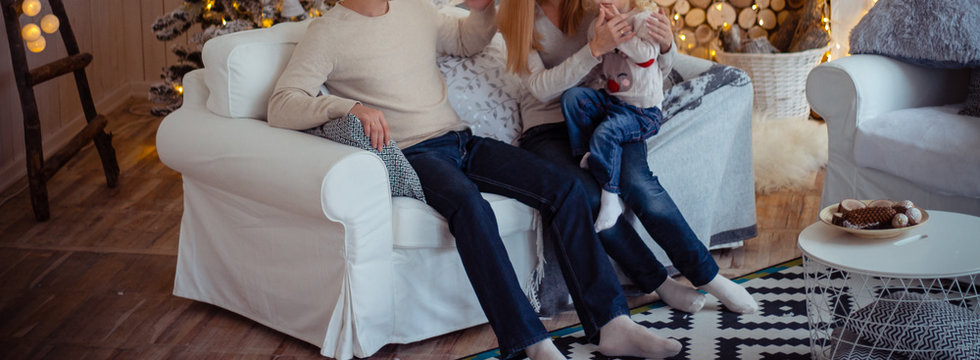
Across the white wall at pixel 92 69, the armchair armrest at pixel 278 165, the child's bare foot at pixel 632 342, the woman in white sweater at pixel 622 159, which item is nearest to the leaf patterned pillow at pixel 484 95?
the woman in white sweater at pixel 622 159

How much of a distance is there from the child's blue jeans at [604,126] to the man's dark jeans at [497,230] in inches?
3.8

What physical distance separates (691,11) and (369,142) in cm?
243

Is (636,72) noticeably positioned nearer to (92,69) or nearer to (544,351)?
(544,351)

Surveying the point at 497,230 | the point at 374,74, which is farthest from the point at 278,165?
the point at 497,230

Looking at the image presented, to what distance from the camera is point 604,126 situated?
87.7 inches

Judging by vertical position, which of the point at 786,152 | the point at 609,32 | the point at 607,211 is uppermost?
the point at 609,32

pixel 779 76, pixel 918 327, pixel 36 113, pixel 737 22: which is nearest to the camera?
pixel 918 327

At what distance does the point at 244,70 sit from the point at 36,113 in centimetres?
121

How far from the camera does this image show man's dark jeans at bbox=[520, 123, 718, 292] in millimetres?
2229

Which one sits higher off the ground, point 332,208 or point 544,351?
point 332,208

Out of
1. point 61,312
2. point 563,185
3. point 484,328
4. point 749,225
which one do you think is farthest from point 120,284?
point 749,225

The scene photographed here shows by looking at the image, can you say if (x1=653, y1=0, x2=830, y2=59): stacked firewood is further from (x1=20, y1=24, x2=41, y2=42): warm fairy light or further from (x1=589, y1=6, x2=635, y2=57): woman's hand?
(x1=20, y1=24, x2=41, y2=42): warm fairy light

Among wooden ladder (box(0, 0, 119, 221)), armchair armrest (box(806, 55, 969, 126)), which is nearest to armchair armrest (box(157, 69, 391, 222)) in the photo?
wooden ladder (box(0, 0, 119, 221))

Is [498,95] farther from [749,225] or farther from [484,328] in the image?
[749,225]
